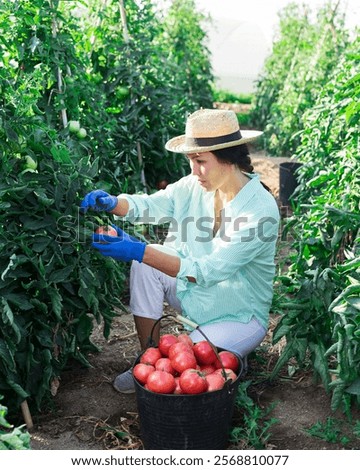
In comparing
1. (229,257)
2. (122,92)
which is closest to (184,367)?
(229,257)

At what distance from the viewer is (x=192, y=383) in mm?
2352

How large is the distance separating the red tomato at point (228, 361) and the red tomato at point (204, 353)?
27mm

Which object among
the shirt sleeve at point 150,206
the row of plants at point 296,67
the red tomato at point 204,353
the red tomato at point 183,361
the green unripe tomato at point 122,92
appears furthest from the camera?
the row of plants at point 296,67

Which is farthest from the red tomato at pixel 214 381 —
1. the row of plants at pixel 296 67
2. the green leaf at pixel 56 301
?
the row of plants at pixel 296 67

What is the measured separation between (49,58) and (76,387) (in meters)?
1.63

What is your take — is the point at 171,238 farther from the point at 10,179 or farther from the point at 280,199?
the point at 280,199

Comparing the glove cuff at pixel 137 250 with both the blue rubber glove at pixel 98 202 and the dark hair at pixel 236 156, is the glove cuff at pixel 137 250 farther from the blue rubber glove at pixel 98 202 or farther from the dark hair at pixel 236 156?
the dark hair at pixel 236 156

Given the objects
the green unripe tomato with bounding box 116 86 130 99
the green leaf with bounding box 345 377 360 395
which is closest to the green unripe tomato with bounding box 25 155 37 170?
the green leaf with bounding box 345 377 360 395

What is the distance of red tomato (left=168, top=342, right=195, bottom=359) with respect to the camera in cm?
250

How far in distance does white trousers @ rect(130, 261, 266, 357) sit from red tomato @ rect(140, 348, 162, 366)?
0.77 ft

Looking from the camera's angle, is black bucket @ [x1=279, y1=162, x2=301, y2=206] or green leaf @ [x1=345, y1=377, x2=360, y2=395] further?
black bucket @ [x1=279, y1=162, x2=301, y2=206]

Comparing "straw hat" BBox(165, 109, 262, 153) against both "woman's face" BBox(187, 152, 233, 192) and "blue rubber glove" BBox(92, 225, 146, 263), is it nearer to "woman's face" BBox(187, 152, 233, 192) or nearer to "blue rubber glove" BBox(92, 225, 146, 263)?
"woman's face" BBox(187, 152, 233, 192)

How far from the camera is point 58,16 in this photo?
3.46m

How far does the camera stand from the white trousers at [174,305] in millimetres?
2779
